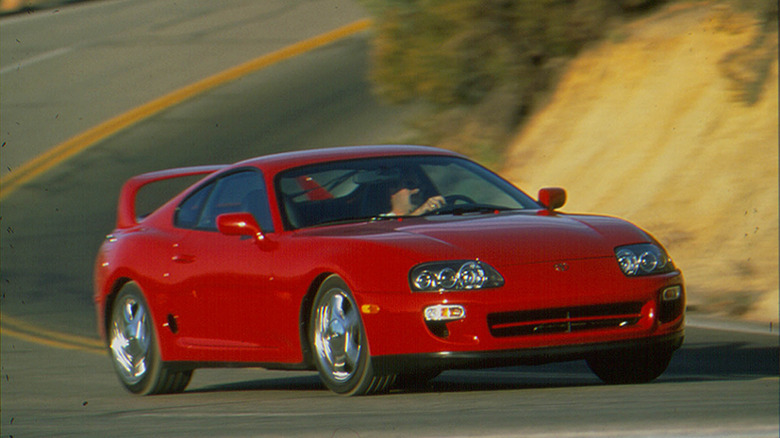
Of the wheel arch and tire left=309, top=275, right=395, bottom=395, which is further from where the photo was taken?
the wheel arch

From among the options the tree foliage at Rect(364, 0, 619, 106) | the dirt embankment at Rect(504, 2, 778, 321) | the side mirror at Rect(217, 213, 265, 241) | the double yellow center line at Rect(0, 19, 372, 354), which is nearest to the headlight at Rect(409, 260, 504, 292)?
the side mirror at Rect(217, 213, 265, 241)

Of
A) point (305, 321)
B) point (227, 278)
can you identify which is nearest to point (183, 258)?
point (227, 278)

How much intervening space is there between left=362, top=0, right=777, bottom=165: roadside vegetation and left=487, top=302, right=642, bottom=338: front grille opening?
1093 cm

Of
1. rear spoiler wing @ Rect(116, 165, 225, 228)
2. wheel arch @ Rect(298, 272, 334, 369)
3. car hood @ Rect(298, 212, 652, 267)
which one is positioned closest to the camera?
car hood @ Rect(298, 212, 652, 267)

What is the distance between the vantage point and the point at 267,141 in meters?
23.9

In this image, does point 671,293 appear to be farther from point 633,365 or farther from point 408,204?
point 408,204

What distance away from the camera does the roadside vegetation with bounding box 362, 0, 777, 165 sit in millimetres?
18188

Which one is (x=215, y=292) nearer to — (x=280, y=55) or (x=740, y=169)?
(x=740, y=169)

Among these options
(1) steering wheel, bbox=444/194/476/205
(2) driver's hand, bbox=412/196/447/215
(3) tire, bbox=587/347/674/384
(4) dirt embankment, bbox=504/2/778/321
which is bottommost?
(4) dirt embankment, bbox=504/2/778/321

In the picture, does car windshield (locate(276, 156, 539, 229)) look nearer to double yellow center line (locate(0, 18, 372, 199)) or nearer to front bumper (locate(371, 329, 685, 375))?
front bumper (locate(371, 329, 685, 375))

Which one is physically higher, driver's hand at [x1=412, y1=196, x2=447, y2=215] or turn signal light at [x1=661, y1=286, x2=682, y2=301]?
driver's hand at [x1=412, y1=196, x2=447, y2=215]

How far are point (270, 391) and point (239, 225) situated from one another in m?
1.29

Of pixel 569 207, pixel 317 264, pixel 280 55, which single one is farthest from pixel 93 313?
pixel 280 55

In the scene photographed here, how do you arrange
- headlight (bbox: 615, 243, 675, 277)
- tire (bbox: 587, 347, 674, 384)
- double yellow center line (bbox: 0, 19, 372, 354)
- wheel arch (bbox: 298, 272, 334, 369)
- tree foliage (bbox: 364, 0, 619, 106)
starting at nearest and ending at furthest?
headlight (bbox: 615, 243, 675, 277), tire (bbox: 587, 347, 674, 384), wheel arch (bbox: 298, 272, 334, 369), double yellow center line (bbox: 0, 19, 372, 354), tree foliage (bbox: 364, 0, 619, 106)
